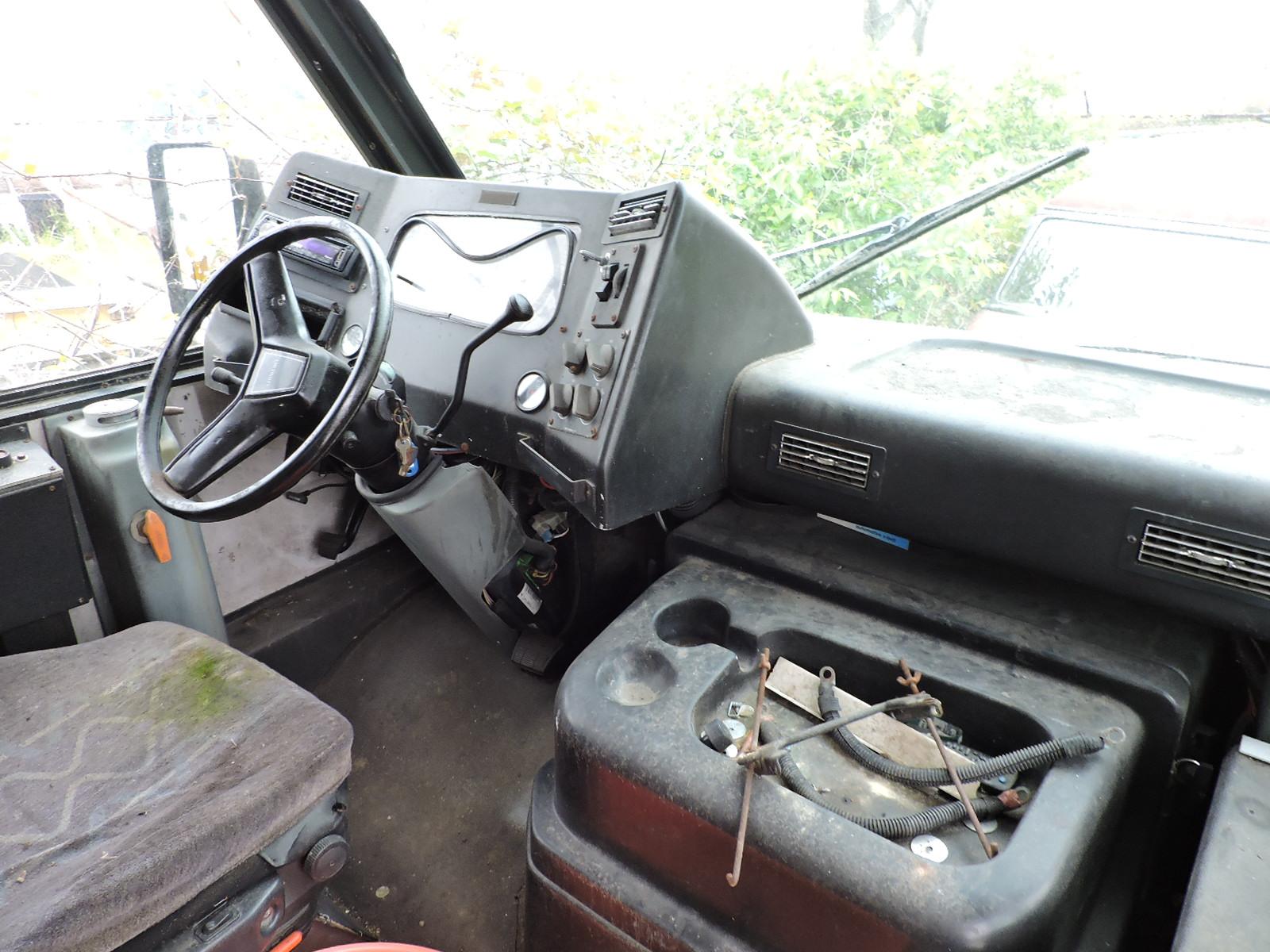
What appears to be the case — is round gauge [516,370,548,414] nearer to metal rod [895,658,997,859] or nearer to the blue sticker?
the blue sticker

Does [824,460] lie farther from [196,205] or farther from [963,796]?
[196,205]

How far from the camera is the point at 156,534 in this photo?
1.68 meters

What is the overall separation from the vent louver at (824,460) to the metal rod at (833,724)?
18.2 inches

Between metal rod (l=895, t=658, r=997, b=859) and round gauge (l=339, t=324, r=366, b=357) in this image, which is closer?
metal rod (l=895, t=658, r=997, b=859)

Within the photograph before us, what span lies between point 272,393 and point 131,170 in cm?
88

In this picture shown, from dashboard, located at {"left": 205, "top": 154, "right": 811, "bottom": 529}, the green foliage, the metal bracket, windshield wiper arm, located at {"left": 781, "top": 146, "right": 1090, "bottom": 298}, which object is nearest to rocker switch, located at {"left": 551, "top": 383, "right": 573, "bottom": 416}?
dashboard, located at {"left": 205, "top": 154, "right": 811, "bottom": 529}

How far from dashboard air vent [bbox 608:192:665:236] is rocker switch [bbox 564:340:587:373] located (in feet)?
0.74

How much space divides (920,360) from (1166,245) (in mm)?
571

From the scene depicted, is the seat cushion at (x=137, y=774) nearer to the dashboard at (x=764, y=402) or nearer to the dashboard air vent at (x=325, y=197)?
the dashboard at (x=764, y=402)

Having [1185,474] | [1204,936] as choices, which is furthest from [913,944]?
[1185,474]

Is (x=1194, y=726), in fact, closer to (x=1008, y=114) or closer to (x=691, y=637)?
(x=691, y=637)

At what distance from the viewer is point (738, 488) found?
1.72 m

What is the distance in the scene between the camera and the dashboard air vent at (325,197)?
1.97 metres

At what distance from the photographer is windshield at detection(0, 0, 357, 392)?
65.0 inches
